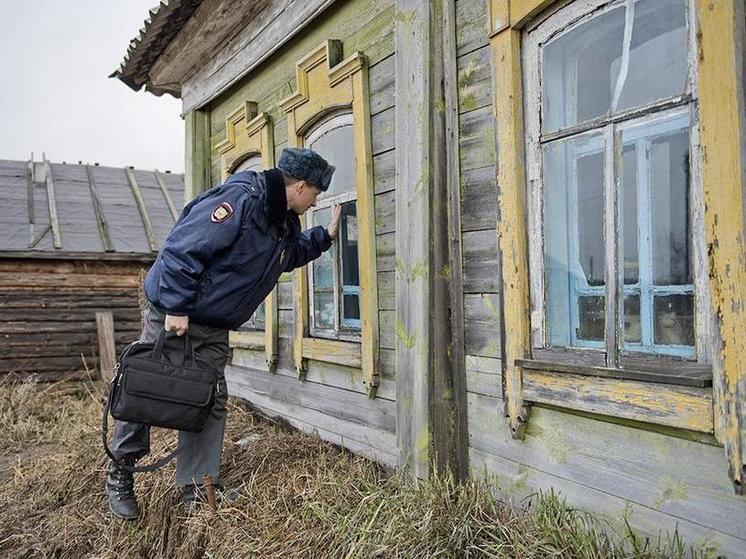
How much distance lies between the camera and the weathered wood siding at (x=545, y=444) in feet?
6.98

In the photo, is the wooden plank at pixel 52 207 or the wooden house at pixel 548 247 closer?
the wooden house at pixel 548 247

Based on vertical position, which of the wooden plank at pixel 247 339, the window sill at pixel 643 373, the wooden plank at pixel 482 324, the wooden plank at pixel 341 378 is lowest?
the wooden plank at pixel 341 378

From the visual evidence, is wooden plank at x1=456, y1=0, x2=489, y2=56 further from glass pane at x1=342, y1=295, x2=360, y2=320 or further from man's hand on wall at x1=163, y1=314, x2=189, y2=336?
man's hand on wall at x1=163, y1=314, x2=189, y2=336

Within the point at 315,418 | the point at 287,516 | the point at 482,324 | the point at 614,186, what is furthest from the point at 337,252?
the point at 614,186

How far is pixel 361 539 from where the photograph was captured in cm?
260

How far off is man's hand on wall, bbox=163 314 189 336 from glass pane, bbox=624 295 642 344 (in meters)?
2.12

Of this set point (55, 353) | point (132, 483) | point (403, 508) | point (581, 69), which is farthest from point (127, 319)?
point (581, 69)

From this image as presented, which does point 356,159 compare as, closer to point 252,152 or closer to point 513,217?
point 513,217

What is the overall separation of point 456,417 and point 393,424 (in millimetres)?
578

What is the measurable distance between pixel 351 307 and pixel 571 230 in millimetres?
1894

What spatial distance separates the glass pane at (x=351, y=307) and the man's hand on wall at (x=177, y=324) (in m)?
1.22

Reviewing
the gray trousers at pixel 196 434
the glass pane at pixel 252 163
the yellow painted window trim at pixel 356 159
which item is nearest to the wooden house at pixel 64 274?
the glass pane at pixel 252 163

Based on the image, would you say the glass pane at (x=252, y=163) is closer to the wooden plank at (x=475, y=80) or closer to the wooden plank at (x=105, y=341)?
the wooden plank at (x=475, y=80)

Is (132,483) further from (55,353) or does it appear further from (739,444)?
(55,353)
